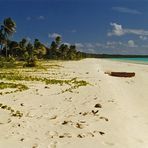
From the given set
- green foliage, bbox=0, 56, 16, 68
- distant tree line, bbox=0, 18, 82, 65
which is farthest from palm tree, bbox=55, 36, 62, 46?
green foliage, bbox=0, 56, 16, 68

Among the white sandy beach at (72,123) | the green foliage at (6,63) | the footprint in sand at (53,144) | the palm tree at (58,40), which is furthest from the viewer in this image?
the palm tree at (58,40)

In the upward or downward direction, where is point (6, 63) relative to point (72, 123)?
downward

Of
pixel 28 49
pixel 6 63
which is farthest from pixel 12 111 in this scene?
pixel 28 49

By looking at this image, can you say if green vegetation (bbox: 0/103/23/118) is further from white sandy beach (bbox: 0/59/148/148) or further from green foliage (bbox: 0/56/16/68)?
green foliage (bbox: 0/56/16/68)

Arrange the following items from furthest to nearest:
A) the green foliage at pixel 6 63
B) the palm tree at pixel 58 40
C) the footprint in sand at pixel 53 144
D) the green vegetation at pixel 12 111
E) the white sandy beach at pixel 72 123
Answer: the palm tree at pixel 58 40, the green foliage at pixel 6 63, the green vegetation at pixel 12 111, the white sandy beach at pixel 72 123, the footprint in sand at pixel 53 144

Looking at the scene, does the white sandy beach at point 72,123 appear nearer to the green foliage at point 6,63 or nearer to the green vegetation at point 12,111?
the green vegetation at point 12,111

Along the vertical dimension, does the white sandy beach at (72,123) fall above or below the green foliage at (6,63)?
above

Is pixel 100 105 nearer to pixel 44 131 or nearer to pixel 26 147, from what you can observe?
pixel 44 131

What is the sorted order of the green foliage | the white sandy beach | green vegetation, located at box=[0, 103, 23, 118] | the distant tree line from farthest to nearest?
the distant tree line → the green foliage → green vegetation, located at box=[0, 103, 23, 118] → the white sandy beach

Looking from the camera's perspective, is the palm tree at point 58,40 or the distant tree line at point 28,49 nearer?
the distant tree line at point 28,49

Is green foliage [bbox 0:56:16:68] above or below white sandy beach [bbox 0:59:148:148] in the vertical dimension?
below

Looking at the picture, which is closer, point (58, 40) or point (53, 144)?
point (53, 144)

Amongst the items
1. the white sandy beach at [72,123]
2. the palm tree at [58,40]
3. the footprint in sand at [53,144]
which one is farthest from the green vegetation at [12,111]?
the palm tree at [58,40]

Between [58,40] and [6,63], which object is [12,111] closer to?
[6,63]
